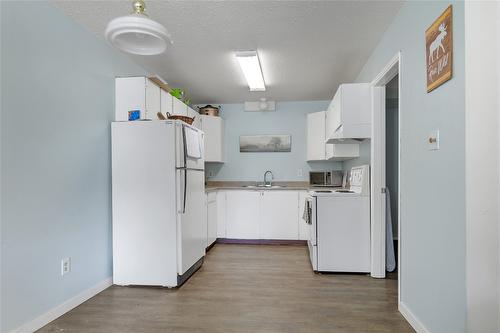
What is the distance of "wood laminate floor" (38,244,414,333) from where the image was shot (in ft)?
7.09

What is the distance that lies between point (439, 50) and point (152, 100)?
2637mm

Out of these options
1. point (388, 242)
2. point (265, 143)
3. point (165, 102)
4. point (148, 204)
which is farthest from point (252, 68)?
point (388, 242)

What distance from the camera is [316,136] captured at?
4.88 m

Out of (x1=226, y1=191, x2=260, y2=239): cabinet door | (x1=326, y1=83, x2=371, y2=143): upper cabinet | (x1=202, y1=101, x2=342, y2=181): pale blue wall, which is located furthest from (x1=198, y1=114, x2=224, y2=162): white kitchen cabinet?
(x1=326, y1=83, x2=371, y2=143): upper cabinet

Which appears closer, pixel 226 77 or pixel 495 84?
pixel 495 84

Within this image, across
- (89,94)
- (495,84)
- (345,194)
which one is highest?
(89,94)

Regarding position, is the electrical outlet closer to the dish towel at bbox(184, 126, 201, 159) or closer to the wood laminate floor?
the wood laminate floor

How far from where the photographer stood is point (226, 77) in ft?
13.2

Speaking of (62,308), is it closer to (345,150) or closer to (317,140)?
(345,150)

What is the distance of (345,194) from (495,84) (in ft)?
6.54

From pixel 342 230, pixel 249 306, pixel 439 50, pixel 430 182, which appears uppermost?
pixel 439 50

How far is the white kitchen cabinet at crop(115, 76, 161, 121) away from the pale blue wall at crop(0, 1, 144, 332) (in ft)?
0.38

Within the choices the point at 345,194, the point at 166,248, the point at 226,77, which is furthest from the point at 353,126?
the point at 166,248

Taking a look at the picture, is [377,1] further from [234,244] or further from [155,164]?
[234,244]
